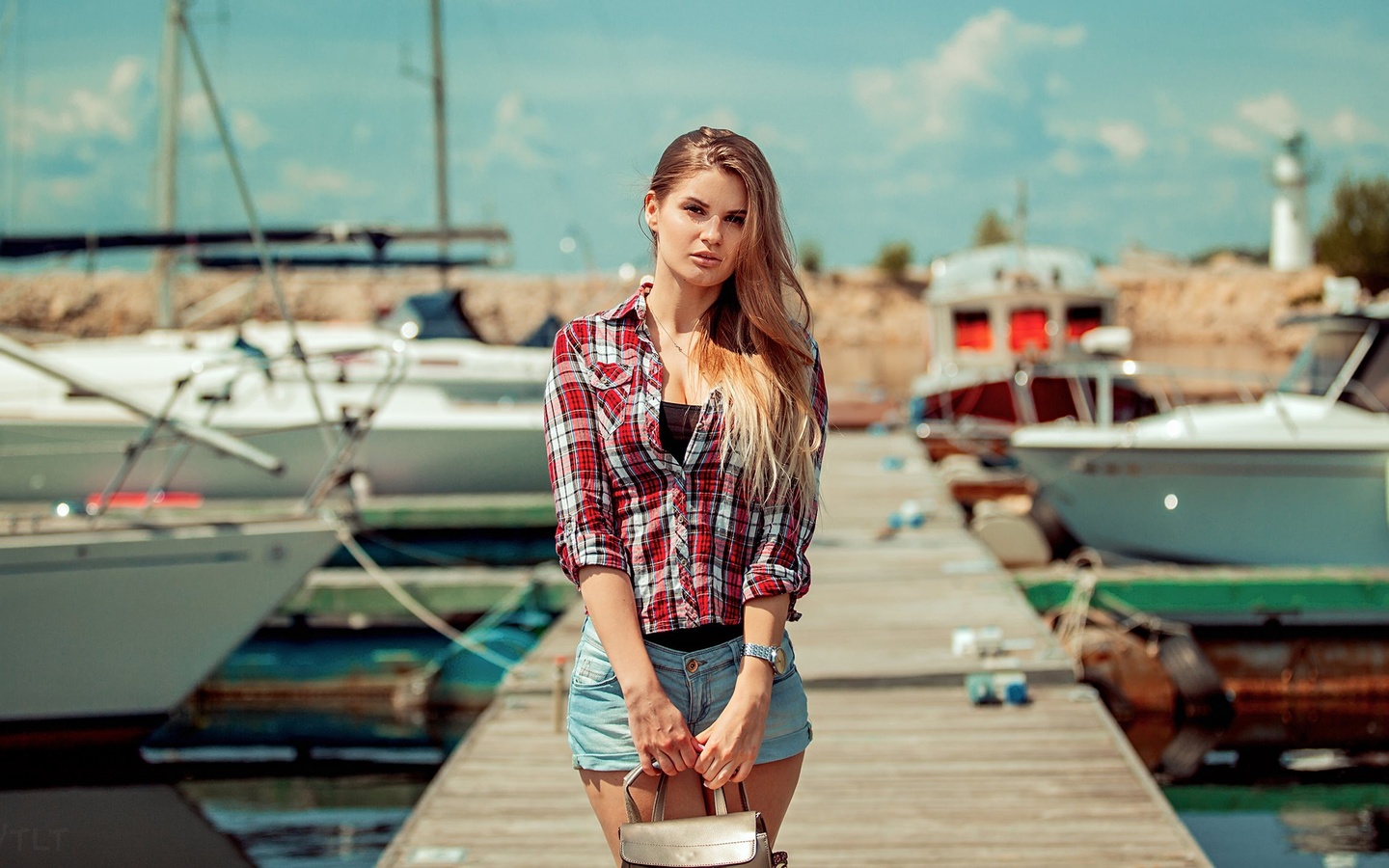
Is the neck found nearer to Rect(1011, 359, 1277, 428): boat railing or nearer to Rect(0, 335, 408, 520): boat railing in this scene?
Rect(0, 335, 408, 520): boat railing

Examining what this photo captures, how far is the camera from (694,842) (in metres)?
2.14

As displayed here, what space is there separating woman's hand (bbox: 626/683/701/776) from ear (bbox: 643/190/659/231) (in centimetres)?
85

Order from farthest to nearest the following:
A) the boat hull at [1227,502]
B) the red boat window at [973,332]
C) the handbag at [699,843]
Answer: the red boat window at [973,332] → the boat hull at [1227,502] → the handbag at [699,843]

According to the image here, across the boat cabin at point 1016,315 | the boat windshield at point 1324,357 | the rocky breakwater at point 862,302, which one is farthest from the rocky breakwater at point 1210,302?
the boat windshield at point 1324,357

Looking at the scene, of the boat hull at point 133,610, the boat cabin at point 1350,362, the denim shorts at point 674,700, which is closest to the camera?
the denim shorts at point 674,700

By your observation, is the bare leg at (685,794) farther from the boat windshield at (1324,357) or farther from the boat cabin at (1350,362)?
the boat windshield at (1324,357)

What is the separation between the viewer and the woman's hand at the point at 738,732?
7.14ft

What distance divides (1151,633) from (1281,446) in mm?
2711

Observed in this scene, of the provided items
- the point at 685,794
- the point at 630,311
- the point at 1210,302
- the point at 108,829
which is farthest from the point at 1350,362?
the point at 1210,302

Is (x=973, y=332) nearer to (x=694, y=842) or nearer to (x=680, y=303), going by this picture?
(x=680, y=303)

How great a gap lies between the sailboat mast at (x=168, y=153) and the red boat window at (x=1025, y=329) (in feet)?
37.5

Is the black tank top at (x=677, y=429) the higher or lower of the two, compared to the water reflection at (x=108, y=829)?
higher

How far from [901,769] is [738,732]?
115 inches

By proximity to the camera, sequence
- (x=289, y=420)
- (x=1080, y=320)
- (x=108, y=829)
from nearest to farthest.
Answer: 1. (x=108, y=829)
2. (x=289, y=420)
3. (x=1080, y=320)
